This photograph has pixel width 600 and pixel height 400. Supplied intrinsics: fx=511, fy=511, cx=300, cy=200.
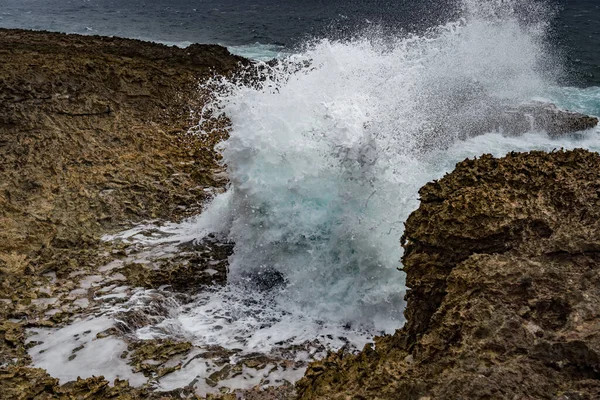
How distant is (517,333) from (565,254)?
2.20 feet

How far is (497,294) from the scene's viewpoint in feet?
8.91

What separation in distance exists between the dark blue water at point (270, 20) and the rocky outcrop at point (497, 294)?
1682 centimetres

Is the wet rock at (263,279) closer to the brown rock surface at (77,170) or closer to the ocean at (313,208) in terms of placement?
the ocean at (313,208)

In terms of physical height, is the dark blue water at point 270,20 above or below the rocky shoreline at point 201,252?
above

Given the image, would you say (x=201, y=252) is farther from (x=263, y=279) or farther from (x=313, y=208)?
(x=313, y=208)

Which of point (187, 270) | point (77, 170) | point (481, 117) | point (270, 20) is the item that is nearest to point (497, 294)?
point (187, 270)

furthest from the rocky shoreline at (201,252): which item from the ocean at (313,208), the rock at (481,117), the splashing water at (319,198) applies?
the rock at (481,117)

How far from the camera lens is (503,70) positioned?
15.4 m

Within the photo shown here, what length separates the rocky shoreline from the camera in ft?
8.22

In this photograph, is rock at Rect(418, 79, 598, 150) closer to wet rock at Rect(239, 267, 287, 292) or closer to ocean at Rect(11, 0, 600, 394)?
ocean at Rect(11, 0, 600, 394)

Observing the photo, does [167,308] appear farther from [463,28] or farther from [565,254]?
[463,28]

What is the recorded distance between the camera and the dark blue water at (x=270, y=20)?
25.8 m

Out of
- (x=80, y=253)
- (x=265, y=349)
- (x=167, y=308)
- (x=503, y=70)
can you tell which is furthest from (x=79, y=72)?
(x=503, y=70)

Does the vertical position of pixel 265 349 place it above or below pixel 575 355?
below
